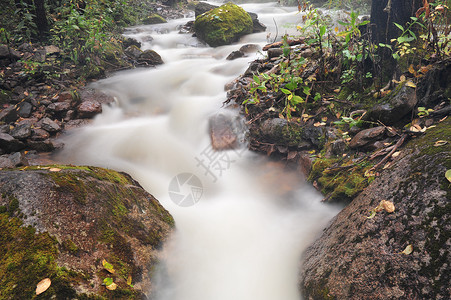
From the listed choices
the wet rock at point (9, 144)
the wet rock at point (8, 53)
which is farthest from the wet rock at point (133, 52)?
the wet rock at point (9, 144)

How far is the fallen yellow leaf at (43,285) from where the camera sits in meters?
1.38

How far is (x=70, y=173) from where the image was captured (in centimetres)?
210

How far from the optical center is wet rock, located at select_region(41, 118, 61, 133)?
4980 mm

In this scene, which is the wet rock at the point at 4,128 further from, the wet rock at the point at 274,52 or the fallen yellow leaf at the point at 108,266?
the wet rock at the point at 274,52

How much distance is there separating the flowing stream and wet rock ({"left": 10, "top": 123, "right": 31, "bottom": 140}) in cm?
61

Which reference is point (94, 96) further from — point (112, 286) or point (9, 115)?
point (112, 286)

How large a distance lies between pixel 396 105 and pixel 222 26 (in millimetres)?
9326

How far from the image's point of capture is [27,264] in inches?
57.9

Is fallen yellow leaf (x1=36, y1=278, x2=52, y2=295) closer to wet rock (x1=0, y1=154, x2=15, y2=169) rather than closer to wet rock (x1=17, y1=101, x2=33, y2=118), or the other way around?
wet rock (x1=0, y1=154, x2=15, y2=169)

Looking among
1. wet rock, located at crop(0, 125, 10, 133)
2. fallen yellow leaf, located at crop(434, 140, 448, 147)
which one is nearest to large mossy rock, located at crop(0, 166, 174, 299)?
fallen yellow leaf, located at crop(434, 140, 448, 147)

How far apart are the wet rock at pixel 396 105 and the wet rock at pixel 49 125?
551 cm

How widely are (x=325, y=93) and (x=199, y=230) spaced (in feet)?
9.71

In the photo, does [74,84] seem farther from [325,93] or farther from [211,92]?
[325,93]

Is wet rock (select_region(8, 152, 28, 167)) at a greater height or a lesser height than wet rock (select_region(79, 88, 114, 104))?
greater
